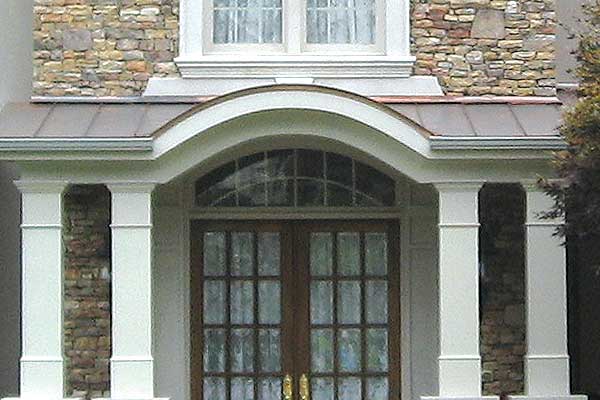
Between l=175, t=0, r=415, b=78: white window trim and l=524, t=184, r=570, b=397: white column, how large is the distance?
2069 millimetres

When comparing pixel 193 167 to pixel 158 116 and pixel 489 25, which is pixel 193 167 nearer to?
pixel 158 116

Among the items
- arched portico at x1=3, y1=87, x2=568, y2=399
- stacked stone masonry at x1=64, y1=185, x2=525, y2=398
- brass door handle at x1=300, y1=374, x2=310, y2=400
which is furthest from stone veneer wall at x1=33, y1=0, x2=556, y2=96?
brass door handle at x1=300, y1=374, x2=310, y2=400

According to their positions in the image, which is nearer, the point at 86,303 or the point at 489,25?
the point at 86,303

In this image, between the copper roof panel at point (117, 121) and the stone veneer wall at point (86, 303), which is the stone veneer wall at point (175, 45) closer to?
the copper roof panel at point (117, 121)

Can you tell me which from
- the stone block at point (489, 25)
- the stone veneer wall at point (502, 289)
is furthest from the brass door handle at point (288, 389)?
the stone block at point (489, 25)

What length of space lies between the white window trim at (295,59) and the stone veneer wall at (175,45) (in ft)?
0.42

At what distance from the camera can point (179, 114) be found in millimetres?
12289

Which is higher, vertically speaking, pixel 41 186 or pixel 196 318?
pixel 41 186

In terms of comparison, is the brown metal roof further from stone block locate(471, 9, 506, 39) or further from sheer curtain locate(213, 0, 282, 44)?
sheer curtain locate(213, 0, 282, 44)

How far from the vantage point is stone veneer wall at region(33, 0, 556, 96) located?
516 inches

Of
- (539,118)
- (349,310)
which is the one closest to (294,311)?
(349,310)

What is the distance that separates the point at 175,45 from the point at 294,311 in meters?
2.86

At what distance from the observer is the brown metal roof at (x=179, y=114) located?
39.4 ft

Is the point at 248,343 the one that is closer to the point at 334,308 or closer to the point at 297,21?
the point at 334,308
